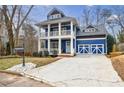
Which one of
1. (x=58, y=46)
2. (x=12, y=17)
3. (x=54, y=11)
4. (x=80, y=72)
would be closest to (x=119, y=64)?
(x=80, y=72)

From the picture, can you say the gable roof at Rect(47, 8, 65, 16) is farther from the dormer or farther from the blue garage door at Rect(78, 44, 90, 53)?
the blue garage door at Rect(78, 44, 90, 53)

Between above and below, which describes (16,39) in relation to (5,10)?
below

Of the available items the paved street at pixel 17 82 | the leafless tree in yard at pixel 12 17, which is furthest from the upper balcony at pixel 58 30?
the paved street at pixel 17 82

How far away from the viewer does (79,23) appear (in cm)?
742

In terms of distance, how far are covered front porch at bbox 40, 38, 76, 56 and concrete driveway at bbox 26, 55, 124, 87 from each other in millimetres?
353

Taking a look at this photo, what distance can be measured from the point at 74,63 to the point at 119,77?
1.52 metres

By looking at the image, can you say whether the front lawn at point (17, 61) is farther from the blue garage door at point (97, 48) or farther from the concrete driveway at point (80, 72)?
the blue garage door at point (97, 48)

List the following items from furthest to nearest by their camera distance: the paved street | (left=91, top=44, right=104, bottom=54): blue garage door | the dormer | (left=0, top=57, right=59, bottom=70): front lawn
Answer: the dormer → (left=91, top=44, right=104, bottom=54): blue garage door → (left=0, top=57, right=59, bottom=70): front lawn → the paved street

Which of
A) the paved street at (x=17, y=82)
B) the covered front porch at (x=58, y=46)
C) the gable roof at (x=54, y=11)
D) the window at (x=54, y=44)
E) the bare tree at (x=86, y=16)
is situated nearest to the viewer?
the paved street at (x=17, y=82)

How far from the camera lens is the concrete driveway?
5721 millimetres

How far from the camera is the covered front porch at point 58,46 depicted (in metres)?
7.49

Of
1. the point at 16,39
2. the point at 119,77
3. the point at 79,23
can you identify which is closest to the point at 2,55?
the point at 16,39

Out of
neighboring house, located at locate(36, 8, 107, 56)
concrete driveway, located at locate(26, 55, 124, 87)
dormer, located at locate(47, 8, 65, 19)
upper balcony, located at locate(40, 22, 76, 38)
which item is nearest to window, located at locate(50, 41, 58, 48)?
neighboring house, located at locate(36, 8, 107, 56)
